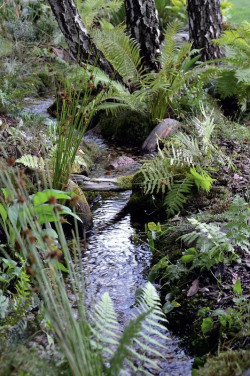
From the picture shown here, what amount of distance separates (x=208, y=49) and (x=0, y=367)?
5.87m

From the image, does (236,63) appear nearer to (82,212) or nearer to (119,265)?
(82,212)

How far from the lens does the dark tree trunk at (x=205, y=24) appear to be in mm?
6367

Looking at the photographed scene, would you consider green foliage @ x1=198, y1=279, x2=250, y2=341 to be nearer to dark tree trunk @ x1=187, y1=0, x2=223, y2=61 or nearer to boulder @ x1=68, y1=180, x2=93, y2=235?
boulder @ x1=68, y1=180, x2=93, y2=235

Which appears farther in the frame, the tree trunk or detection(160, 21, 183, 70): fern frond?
detection(160, 21, 183, 70): fern frond

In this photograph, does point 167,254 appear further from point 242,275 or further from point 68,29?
point 68,29

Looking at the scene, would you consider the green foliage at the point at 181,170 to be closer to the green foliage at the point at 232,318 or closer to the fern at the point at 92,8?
the green foliage at the point at 232,318

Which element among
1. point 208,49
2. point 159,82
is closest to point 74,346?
point 159,82

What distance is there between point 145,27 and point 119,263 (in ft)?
12.3

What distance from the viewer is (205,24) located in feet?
21.2

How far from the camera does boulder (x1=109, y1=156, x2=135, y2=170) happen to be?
478 centimetres

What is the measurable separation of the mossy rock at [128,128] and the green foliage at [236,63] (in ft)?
3.41

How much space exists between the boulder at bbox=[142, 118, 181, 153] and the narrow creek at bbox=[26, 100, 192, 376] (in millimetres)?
1067

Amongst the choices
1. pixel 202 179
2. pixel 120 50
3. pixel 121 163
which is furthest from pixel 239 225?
pixel 120 50

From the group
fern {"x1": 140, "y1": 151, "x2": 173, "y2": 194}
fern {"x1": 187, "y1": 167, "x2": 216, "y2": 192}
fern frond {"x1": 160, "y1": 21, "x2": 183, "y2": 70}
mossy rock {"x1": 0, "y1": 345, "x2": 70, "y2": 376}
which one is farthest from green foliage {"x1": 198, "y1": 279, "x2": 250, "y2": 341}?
fern frond {"x1": 160, "y1": 21, "x2": 183, "y2": 70}
